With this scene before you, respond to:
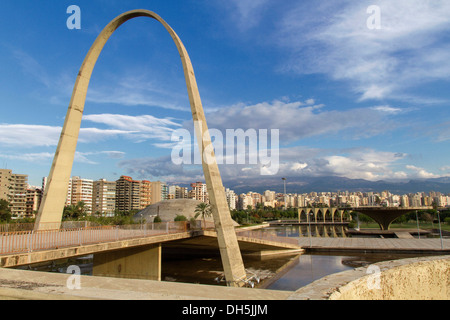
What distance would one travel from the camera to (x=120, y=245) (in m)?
16.4

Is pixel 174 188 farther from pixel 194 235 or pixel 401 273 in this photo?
pixel 401 273

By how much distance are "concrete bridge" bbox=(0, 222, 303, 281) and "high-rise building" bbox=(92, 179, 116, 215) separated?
109 m

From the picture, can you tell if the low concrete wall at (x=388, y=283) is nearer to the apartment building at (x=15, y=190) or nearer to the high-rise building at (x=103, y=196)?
the apartment building at (x=15, y=190)

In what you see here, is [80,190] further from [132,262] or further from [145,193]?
[132,262]

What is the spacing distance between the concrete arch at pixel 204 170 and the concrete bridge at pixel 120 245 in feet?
12.2

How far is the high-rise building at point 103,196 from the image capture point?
12812cm

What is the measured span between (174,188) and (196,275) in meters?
167

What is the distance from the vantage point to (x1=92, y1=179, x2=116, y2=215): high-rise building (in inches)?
5044

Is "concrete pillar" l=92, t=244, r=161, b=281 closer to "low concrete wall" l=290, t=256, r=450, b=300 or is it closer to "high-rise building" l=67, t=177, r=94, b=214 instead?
"low concrete wall" l=290, t=256, r=450, b=300

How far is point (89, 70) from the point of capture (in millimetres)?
22297

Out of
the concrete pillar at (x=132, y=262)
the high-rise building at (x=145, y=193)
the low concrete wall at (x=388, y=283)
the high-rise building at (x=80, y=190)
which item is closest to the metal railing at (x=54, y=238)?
the concrete pillar at (x=132, y=262)
